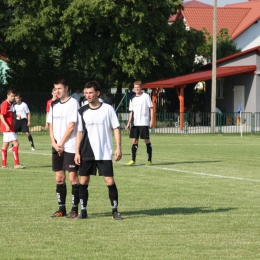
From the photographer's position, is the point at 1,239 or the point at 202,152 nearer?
the point at 1,239

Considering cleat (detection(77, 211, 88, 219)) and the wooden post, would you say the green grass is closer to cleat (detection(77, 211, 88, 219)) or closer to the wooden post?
cleat (detection(77, 211, 88, 219))

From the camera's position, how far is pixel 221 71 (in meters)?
52.1

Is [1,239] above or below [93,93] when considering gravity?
below

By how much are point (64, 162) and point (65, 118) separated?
623 millimetres

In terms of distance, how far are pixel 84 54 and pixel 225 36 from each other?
68.0 feet

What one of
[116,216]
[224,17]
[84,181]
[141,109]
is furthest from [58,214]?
[224,17]

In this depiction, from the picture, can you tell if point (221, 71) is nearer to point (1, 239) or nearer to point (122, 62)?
point (122, 62)

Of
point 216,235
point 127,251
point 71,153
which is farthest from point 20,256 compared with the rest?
point 71,153

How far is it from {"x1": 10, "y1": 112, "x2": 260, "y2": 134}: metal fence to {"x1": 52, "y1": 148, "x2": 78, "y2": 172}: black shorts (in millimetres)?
29966

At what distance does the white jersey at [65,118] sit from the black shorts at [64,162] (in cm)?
9

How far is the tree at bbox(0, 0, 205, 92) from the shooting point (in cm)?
5088

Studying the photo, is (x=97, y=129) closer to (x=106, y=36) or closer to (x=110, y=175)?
(x=110, y=175)

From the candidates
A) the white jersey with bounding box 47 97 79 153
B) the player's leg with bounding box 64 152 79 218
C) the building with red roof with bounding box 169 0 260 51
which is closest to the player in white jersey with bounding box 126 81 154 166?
the white jersey with bounding box 47 97 79 153

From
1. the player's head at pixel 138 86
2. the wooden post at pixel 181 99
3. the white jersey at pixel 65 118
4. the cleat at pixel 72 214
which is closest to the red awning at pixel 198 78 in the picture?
the wooden post at pixel 181 99
